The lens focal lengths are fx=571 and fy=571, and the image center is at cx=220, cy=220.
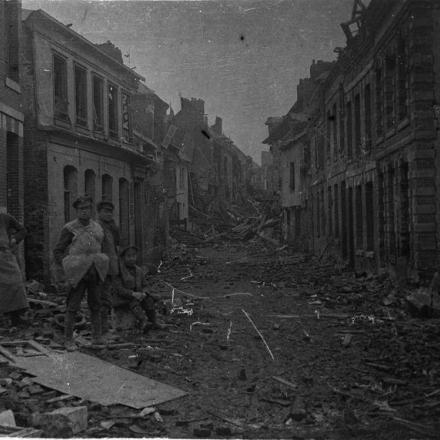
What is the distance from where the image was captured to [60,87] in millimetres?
17703

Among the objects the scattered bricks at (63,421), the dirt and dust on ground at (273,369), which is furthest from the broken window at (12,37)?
the scattered bricks at (63,421)

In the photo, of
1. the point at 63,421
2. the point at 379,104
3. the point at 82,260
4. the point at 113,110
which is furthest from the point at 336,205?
the point at 63,421

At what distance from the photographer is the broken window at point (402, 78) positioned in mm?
14127

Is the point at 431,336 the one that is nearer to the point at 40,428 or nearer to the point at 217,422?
the point at 217,422

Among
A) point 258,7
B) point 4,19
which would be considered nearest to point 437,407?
point 258,7

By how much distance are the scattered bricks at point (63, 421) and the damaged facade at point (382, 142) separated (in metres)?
9.35

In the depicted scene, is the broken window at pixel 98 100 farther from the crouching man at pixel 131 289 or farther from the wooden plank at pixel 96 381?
the wooden plank at pixel 96 381

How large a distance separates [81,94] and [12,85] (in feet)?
16.4

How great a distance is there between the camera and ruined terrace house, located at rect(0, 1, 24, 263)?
44.7 feet

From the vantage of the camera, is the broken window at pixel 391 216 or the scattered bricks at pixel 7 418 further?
the broken window at pixel 391 216

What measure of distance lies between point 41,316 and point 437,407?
727 cm

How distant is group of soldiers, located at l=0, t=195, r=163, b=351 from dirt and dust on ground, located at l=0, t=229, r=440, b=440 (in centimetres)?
44

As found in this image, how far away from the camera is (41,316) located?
34.6ft

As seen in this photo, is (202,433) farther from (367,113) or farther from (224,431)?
(367,113)
